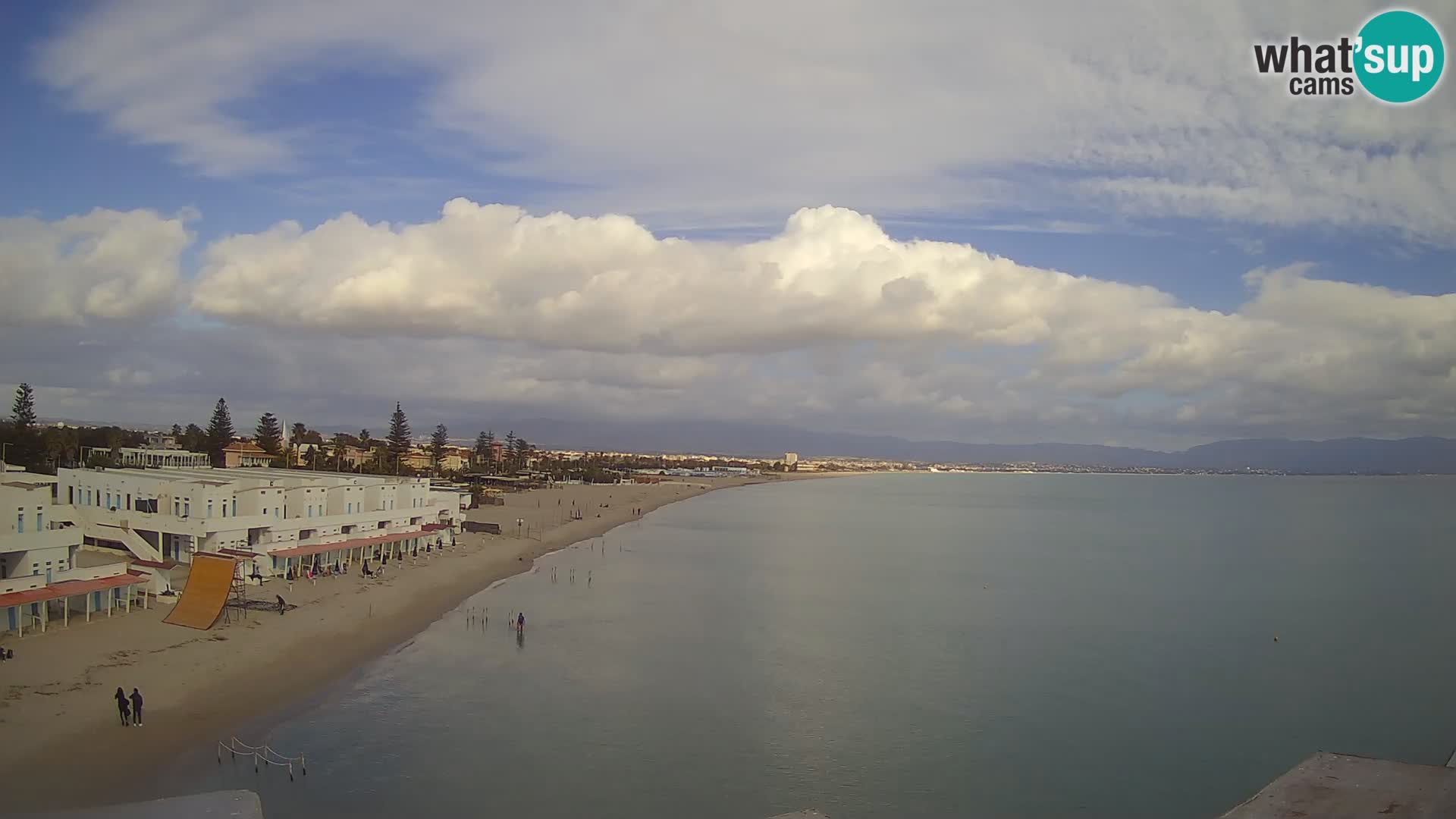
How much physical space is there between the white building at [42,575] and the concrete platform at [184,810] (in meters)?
9.32

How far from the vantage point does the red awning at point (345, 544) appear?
30.1 metres

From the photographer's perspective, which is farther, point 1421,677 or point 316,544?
point 316,544

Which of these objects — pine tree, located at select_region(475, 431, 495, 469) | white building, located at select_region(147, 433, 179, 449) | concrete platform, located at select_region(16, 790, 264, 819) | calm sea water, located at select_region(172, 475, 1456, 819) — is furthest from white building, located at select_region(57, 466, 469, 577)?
pine tree, located at select_region(475, 431, 495, 469)

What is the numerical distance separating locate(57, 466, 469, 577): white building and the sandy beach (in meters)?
1.97

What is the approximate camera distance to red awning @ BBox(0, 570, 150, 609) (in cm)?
1996

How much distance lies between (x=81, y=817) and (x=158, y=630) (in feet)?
32.0

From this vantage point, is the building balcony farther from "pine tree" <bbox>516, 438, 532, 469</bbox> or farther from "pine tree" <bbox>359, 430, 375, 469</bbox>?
"pine tree" <bbox>516, 438, 532, 469</bbox>

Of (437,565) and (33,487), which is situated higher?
(33,487)

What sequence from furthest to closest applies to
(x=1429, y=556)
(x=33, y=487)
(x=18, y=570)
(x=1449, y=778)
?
(x=1429, y=556) < (x=33, y=487) < (x=18, y=570) < (x=1449, y=778)

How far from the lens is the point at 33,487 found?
2262 cm

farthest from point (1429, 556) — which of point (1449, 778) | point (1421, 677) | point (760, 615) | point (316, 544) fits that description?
point (316, 544)

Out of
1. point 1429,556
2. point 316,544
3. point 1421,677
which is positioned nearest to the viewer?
point 1421,677

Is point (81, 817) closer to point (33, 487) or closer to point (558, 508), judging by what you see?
point (33, 487)

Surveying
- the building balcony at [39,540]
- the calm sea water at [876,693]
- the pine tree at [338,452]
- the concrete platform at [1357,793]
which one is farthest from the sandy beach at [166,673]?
the pine tree at [338,452]
